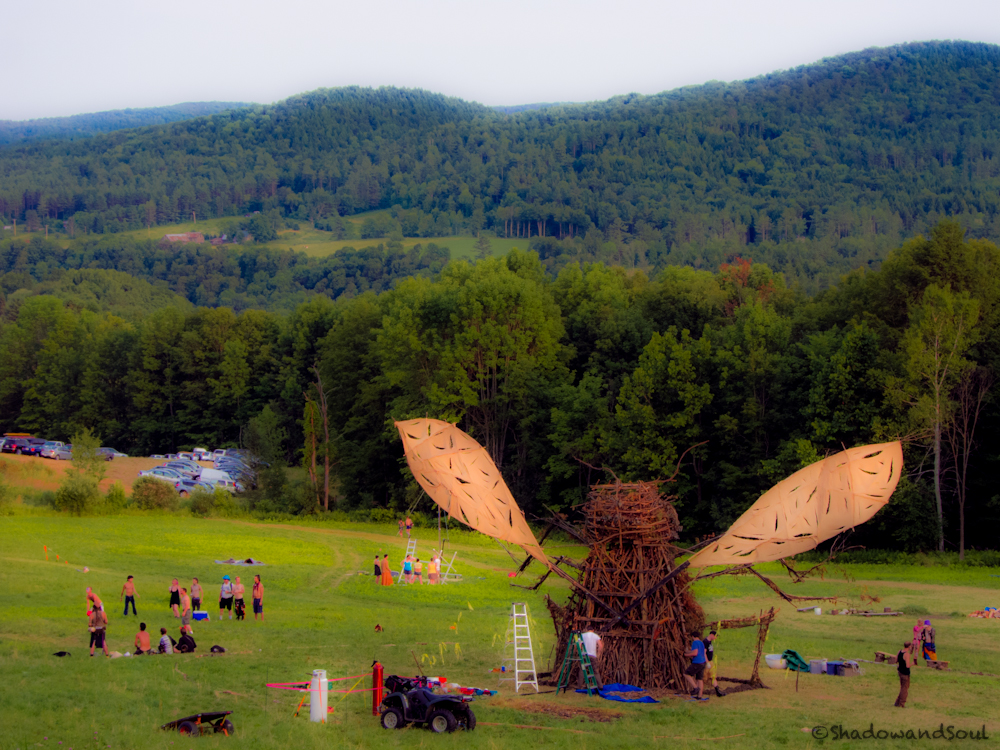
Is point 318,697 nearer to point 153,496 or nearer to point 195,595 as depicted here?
point 195,595

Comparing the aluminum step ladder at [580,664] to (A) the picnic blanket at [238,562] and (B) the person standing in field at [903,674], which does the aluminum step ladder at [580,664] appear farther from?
(A) the picnic blanket at [238,562]

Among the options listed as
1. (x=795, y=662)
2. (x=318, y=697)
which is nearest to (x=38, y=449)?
(x=318, y=697)

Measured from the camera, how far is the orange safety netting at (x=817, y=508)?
60.8 feet

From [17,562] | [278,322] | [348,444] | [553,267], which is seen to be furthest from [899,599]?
[553,267]

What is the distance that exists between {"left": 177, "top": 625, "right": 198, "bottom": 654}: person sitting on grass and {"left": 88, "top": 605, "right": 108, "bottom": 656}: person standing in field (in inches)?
68.8

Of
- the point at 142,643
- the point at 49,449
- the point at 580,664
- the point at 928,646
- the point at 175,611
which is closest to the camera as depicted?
the point at 580,664

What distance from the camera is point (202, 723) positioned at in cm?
1692

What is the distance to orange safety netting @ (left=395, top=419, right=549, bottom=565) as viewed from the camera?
1953cm

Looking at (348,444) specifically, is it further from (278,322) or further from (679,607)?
(679,607)

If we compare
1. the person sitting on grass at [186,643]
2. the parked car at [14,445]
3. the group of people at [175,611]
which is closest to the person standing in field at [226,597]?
the group of people at [175,611]

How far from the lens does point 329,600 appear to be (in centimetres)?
3388

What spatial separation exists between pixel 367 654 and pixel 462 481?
6927 millimetres

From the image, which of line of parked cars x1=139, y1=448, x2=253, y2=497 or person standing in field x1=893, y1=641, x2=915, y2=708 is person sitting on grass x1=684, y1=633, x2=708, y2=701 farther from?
line of parked cars x1=139, y1=448, x2=253, y2=497

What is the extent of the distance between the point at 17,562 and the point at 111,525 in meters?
14.1
